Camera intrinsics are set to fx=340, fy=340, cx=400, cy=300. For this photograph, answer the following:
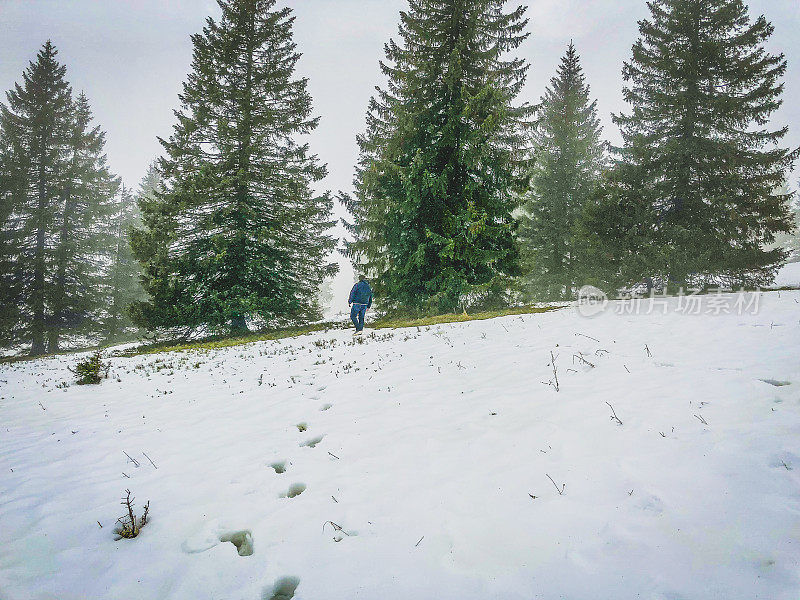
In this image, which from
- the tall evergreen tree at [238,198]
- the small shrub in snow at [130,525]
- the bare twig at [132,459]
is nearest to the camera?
the small shrub in snow at [130,525]

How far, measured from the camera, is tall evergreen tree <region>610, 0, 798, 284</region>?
13328 mm

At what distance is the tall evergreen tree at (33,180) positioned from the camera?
2025 cm

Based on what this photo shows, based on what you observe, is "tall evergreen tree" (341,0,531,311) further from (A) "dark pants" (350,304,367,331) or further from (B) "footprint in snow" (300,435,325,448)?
(B) "footprint in snow" (300,435,325,448)

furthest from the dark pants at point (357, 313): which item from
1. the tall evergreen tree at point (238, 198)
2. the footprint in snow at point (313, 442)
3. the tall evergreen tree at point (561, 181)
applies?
the tall evergreen tree at point (561, 181)

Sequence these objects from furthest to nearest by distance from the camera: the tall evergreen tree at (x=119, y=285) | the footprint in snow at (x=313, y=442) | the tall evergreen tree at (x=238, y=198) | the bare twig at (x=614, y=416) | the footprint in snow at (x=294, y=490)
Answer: the tall evergreen tree at (x=119, y=285) < the tall evergreen tree at (x=238, y=198) < the footprint in snow at (x=313, y=442) < the bare twig at (x=614, y=416) < the footprint in snow at (x=294, y=490)

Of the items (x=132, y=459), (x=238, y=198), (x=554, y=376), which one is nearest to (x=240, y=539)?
(x=132, y=459)

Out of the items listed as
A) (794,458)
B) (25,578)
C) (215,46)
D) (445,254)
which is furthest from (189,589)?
(215,46)

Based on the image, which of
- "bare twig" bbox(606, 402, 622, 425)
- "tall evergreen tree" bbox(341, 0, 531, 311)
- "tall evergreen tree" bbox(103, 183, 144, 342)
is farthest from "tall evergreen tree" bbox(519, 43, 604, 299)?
"tall evergreen tree" bbox(103, 183, 144, 342)

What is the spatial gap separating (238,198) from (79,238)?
15.7 metres

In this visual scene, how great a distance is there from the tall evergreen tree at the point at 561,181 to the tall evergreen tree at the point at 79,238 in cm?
2844

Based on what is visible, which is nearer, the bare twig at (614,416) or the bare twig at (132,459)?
the bare twig at (614,416)

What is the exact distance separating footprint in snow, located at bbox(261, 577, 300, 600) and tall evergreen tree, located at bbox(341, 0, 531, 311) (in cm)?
1039

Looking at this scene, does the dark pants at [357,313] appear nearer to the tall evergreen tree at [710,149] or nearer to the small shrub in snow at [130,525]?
the small shrub in snow at [130,525]

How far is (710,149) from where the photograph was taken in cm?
1362
